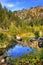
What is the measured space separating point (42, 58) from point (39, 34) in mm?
14892

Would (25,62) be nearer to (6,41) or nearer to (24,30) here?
(6,41)

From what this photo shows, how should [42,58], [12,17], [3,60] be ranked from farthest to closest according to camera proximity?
1. [12,17]
2. [3,60]
3. [42,58]

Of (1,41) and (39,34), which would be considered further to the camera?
(39,34)

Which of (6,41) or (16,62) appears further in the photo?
(6,41)

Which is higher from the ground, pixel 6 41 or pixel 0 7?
pixel 0 7

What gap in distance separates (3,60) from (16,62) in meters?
0.78

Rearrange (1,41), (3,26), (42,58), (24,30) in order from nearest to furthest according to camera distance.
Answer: (42,58), (1,41), (24,30), (3,26)

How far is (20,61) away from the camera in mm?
8141

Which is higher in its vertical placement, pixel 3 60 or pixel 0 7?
pixel 0 7

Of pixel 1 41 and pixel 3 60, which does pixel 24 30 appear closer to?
pixel 1 41

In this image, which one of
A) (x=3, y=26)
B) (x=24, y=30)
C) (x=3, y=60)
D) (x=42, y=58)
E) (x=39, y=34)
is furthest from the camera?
(x=3, y=26)

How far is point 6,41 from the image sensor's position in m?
18.6

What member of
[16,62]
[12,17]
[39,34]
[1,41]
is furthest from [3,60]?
[12,17]

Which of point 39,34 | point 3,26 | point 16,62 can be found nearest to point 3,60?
point 16,62
